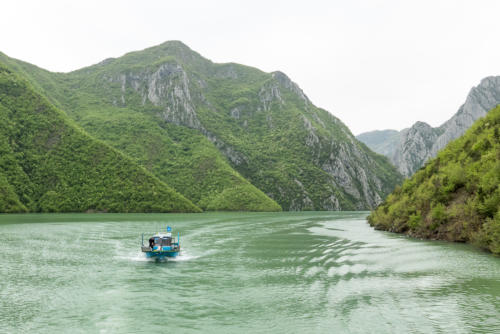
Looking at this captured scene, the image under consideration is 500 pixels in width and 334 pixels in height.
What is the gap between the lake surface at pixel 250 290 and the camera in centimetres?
2291

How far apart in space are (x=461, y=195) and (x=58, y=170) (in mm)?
159813

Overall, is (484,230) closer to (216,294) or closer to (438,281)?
(438,281)

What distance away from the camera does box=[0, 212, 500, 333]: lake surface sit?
2291 centimetres

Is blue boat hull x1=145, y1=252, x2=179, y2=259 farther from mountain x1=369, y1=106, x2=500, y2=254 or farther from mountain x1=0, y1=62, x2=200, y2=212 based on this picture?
mountain x1=0, y1=62, x2=200, y2=212

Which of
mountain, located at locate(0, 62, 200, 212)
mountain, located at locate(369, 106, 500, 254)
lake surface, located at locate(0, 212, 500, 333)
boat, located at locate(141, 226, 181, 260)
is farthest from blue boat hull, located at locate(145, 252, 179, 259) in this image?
mountain, located at locate(0, 62, 200, 212)

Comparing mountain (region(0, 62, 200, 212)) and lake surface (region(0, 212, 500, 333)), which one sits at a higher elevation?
mountain (region(0, 62, 200, 212))

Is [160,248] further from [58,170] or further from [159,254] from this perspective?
[58,170]

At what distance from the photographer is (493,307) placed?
26031 mm

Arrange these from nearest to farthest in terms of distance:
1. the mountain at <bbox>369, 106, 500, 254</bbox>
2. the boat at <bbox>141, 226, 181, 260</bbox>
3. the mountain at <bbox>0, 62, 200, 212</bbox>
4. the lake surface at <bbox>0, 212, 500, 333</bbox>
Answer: the lake surface at <bbox>0, 212, 500, 333</bbox>
the boat at <bbox>141, 226, 181, 260</bbox>
the mountain at <bbox>369, 106, 500, 254</bbox>
the mountain at <bbox>0, 62, 200, 212</bbox>

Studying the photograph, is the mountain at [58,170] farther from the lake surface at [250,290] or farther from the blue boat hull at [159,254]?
the blue boat hull at [159,254]

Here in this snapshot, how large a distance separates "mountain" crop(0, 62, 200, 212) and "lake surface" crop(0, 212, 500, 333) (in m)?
112

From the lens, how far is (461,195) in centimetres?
6244

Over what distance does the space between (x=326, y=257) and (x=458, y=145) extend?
148ft

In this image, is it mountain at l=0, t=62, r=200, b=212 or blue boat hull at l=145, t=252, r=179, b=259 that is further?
mountain at l=0, t=62, r=200, b=212
